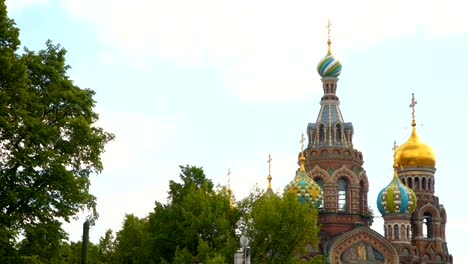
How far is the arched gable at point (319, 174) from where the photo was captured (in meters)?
64.5

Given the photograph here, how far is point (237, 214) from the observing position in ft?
135

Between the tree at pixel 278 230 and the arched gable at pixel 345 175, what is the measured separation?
2445 centimetres

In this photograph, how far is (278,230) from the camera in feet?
128

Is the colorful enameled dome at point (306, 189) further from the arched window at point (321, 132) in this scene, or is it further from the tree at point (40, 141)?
the tree at point (40, 141)

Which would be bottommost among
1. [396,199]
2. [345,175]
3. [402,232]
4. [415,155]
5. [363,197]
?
[402,232]

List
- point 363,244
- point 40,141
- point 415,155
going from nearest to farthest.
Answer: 1. point 40,141
2. point 363,244
3. point 415,155

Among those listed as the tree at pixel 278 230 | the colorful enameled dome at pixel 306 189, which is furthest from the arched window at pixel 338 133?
the tree at pixel 278 230

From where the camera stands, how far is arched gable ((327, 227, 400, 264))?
60.6m

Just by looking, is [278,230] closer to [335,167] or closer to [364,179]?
[335,167]

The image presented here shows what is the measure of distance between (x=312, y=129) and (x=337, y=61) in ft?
18.2

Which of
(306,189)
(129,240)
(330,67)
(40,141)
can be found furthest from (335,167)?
(40,141)

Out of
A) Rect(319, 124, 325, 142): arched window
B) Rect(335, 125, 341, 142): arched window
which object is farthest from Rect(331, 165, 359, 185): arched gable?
Rect(319, 124, 325, 142): arched window

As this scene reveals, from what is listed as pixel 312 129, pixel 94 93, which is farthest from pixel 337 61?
pixel 94 93

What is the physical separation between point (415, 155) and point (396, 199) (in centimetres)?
638
